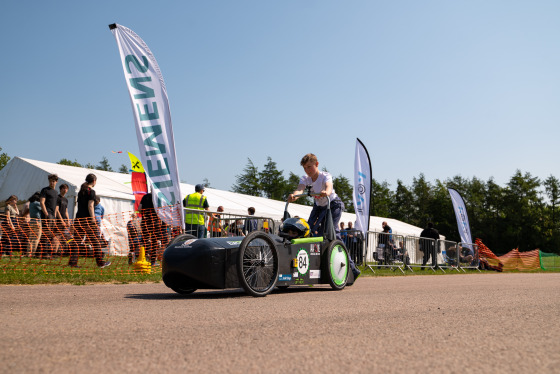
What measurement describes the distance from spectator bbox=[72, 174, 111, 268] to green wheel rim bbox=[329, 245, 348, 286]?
18.1 ft

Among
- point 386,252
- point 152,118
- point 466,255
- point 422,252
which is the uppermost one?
point 152,118

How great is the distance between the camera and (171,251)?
6.13 m

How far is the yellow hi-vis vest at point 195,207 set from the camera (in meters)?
11.2

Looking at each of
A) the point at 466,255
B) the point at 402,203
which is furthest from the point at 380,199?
the point at 466,255

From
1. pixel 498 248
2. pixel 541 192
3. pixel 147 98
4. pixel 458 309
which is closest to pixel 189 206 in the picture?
pixel 147 98

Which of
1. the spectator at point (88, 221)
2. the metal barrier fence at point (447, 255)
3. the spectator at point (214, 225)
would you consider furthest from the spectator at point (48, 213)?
the metal barrier fence at point (447, 255)

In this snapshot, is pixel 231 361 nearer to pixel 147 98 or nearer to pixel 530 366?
pixel 530 366

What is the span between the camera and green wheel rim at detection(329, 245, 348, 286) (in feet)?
24.2

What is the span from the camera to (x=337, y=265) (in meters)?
7.54

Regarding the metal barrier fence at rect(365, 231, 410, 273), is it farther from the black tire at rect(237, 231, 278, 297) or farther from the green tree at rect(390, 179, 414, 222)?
the green tree at rect(390, 179, 414, 222)

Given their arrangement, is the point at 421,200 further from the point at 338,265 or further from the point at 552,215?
the point at 338,265

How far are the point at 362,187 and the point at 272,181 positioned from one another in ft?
203

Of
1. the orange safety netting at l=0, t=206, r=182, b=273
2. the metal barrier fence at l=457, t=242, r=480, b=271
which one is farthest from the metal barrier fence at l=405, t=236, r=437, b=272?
the orange safety netting at l=0, t=206, r=182, b=273

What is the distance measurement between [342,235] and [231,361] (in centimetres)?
1359
